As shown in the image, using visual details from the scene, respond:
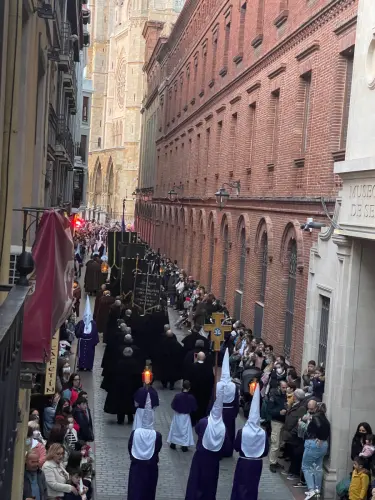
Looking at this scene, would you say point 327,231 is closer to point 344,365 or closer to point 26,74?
point 344,365

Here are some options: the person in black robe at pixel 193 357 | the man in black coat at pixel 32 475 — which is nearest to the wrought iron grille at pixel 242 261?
the person in black robe at pixel 193 357

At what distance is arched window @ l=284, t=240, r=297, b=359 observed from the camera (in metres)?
18.6

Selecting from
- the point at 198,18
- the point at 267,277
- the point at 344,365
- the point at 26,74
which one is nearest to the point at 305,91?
the point at 267,277

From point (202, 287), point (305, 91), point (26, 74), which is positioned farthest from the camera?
point (202, 287)

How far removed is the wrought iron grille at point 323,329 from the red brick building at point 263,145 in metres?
1.43

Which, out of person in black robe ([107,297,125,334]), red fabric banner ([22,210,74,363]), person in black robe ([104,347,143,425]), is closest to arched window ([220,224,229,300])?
person in black robe ([107,297,125,334])

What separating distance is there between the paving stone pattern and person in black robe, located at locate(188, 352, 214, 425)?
2.23ft

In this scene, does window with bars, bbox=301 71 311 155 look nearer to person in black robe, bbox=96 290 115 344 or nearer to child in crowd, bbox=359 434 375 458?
child in crowd, bbox=359 434 375 458

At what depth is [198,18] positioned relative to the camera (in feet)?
131

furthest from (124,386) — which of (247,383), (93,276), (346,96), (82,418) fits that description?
(93,276)

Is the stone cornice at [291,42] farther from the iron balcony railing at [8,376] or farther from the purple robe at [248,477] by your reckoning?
the iron balcony railing at [8,376]

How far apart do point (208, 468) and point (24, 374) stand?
6094mm

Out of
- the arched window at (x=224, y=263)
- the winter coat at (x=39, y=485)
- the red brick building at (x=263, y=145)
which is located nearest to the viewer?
the winter coat at (x=39, y=485)

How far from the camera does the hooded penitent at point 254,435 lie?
12.2 meters
